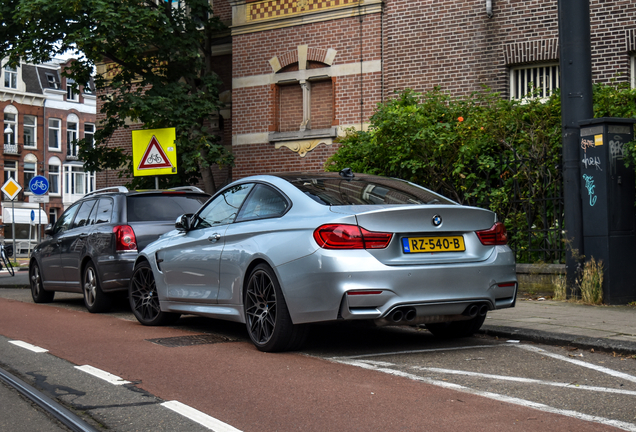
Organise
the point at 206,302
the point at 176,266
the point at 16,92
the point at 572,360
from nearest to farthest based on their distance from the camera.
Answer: the point at 572,360, the point at 206,302, the point at 176,266, the point at 16,92

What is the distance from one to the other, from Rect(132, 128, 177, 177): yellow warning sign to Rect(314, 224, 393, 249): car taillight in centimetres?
816

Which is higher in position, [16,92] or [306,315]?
[16,92]

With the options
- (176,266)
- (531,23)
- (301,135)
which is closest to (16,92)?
(301,135)

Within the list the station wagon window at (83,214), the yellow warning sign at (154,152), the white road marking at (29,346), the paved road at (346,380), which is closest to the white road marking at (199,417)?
the paved road at (346,380)

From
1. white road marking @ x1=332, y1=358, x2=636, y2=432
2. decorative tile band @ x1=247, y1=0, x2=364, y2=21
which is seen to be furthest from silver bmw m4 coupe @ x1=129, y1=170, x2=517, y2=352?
decorative tile band @ x1=247, y1=0, x2=364, y2=21

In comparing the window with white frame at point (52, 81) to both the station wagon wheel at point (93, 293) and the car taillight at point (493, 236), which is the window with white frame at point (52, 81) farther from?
the car taillight at point (493, 236)

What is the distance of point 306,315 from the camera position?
19.5 feet

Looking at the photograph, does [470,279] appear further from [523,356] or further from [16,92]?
[16,92]

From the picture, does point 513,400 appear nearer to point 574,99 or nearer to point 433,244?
point 433,244

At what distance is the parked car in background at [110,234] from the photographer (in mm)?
9766

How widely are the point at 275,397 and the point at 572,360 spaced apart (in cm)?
248

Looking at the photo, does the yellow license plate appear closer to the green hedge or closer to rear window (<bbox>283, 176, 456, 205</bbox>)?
rear window (<bbox>283, 176, 456, 205</bbox>)

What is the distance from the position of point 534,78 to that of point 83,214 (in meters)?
9.35

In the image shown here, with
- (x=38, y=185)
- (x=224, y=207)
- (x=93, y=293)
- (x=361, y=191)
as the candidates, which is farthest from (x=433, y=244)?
(x=38, y=185)
